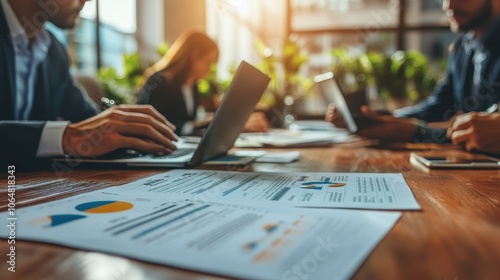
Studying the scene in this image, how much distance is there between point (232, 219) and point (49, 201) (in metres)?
0.24

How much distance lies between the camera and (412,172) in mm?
828

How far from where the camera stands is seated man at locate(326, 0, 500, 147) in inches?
81.7

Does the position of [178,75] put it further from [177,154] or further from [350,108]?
[177,154]

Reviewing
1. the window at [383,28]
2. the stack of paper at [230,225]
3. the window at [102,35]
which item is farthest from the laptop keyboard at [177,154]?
the window at [383,28]

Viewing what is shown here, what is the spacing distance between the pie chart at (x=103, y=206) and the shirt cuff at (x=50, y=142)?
0.41 metres

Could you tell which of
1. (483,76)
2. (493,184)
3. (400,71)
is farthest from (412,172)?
(400,71)

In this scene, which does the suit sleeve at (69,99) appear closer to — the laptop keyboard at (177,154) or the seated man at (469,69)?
the laptop keyboard at (177,154)

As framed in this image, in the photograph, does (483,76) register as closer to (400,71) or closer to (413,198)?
(413,198)

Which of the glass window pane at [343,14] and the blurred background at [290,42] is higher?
the glass window pane at [343,14]

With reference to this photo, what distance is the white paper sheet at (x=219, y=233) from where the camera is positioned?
0.31 meters

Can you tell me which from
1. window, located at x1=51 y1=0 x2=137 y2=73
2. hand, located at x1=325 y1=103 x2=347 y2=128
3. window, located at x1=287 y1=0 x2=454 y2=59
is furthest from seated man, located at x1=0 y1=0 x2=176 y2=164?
window, located at x1=287 y1=0 x2=454 y2=59

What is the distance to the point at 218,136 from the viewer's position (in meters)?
0.89

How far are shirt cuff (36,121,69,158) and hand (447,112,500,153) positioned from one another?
3.38 feet

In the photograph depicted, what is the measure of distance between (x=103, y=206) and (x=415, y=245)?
332 millimetres
